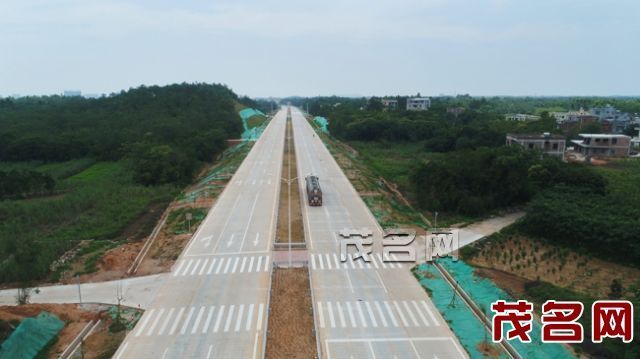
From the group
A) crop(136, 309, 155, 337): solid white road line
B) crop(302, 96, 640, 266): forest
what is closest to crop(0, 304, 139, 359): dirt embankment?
crop(136, 309, 155, 337): solid white road line

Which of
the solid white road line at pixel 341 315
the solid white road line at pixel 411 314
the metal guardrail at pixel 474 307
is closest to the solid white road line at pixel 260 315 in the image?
the solid white road line at pixel 341 315

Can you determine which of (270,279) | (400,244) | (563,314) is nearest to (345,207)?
(400,244)

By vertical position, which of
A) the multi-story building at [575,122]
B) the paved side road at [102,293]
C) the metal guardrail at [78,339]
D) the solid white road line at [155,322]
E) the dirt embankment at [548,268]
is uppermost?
the multi-story building at [575,122]

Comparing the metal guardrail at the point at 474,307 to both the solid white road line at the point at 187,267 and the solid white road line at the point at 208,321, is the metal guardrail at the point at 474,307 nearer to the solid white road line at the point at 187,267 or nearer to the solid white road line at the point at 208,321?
the solid white road line at the point at 208,321

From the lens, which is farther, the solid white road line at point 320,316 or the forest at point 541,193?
the forest at point 541,193

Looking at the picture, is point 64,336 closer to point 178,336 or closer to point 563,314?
point 178,336

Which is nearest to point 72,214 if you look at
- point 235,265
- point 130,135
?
point 235,265
